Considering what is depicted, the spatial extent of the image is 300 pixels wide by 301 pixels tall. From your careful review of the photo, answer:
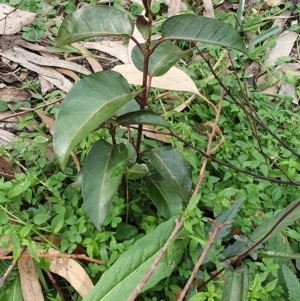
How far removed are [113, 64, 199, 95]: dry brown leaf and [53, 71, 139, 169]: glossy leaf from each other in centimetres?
65

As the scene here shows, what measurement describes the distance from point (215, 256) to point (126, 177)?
13.5 inches

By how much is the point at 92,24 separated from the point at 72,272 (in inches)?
26.9

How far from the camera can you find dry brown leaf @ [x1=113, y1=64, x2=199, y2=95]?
1916 millimetres

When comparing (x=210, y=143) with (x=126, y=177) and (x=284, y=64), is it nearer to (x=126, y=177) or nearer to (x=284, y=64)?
(x=126, y=177)

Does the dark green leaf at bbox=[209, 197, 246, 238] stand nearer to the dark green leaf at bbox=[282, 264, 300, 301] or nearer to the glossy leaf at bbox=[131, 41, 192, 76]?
the dark green leaf at bbox=[282, 264, 300, 301]

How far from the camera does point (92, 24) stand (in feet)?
4.04

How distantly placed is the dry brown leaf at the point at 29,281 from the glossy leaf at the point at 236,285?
0.54 m

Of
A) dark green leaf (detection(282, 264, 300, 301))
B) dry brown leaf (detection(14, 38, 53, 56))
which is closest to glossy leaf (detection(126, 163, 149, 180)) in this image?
dark green leaf (detection(282, 264, 300, 301))

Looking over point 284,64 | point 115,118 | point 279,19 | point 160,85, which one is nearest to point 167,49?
point 115,118

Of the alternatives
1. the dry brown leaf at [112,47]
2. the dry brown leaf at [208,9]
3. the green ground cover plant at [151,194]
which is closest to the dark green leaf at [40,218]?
the green ground cover plant at [151,194]

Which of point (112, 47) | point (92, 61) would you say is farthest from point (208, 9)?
point (92, 61)

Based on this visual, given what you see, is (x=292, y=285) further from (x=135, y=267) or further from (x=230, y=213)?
(x=135, y=267)

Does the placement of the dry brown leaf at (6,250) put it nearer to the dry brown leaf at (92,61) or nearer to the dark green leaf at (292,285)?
the dark green leaf at (292,285)

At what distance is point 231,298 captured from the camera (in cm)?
115
